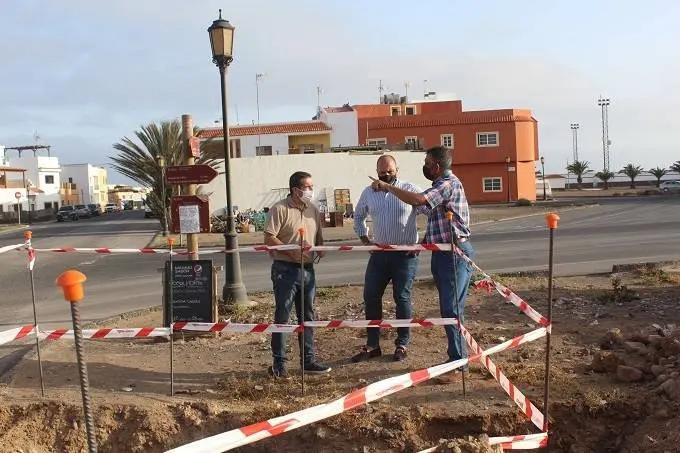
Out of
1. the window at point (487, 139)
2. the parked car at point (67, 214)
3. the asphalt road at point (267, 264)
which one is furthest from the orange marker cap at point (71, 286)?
the parked car at point (67, 214)

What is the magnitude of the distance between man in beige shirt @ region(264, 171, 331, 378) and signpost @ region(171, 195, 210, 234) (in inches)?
100

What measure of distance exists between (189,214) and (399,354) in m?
3.45

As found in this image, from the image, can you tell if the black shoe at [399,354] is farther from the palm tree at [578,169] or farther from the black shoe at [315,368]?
the palm tree at [578,169]

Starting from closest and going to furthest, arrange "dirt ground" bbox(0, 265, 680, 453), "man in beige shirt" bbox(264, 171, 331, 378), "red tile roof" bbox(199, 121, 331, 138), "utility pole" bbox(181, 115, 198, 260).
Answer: "dirt ground" bbox(0, 265, 680, 453), "man in beige shirt" bbox(264, 171, 331, 378), "utility pole" bbox(181, 115, 198, 260), "red tile roof" bbox(199, 121, 331, 138)

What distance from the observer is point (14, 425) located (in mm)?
4766

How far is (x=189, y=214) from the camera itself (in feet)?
26.1

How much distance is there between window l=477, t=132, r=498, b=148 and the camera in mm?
50331

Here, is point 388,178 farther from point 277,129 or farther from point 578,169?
point 578,169

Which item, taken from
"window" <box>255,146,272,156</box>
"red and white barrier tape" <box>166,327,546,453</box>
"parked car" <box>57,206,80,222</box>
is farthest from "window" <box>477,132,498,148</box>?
"red and white barrier tape" <box>166,327,546,453</box>

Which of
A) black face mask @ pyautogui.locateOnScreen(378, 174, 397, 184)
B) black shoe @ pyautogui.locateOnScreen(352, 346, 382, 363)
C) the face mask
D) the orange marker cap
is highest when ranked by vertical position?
black face mask @ pyautogui.locateOnScreen(378, 174, 397, 184)

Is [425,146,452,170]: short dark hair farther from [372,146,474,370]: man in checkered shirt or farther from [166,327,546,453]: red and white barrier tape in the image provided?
[166,327,546,453]: red and white barrier tape

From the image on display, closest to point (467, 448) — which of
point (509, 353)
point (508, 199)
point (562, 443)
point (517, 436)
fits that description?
point (517, 436)

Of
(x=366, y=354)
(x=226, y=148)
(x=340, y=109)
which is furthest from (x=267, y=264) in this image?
(x=340, y=109)

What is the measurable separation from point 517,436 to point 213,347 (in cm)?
382
